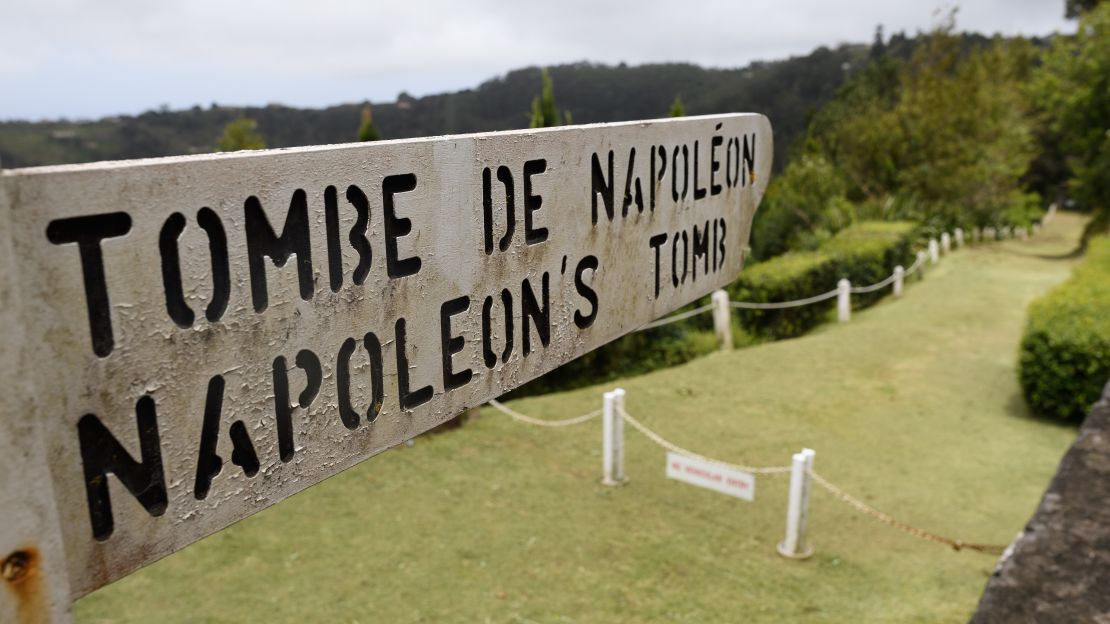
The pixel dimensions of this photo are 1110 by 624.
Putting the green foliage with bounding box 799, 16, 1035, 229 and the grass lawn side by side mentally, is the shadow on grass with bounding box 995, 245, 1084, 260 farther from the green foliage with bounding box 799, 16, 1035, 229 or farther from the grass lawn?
the grass lawn

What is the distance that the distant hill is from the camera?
40.1 meters

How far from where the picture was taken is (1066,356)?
8.09 meters

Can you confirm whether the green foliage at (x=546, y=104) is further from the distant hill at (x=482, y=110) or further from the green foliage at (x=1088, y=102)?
the distant hill at (x=482, y=110)

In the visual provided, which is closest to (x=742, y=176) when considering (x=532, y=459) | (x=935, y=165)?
(x=532, y=459)

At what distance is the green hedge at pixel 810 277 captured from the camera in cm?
1267

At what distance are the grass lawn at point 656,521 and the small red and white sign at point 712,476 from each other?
40 cm

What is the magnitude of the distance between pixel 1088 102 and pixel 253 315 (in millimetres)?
28340

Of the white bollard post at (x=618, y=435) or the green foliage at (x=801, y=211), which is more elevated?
the green foliage at (x=801, y=211)

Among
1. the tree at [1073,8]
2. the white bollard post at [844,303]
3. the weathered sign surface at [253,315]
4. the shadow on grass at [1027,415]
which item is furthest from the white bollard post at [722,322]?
the tree at [1073,8]

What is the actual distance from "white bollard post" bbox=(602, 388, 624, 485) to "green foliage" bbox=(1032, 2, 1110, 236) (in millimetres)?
21764

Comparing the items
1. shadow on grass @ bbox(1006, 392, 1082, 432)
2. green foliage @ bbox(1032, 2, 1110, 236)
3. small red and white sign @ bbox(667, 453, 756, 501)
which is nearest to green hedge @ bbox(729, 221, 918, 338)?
shadow on grass @ bbox(1006, 392, 1082, 432)

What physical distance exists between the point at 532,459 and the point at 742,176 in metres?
5.37

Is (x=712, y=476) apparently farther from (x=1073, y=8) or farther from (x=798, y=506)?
(x=1073, y=8)

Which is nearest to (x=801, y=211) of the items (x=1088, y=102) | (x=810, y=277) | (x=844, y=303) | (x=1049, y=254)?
(x=810, y=277)
